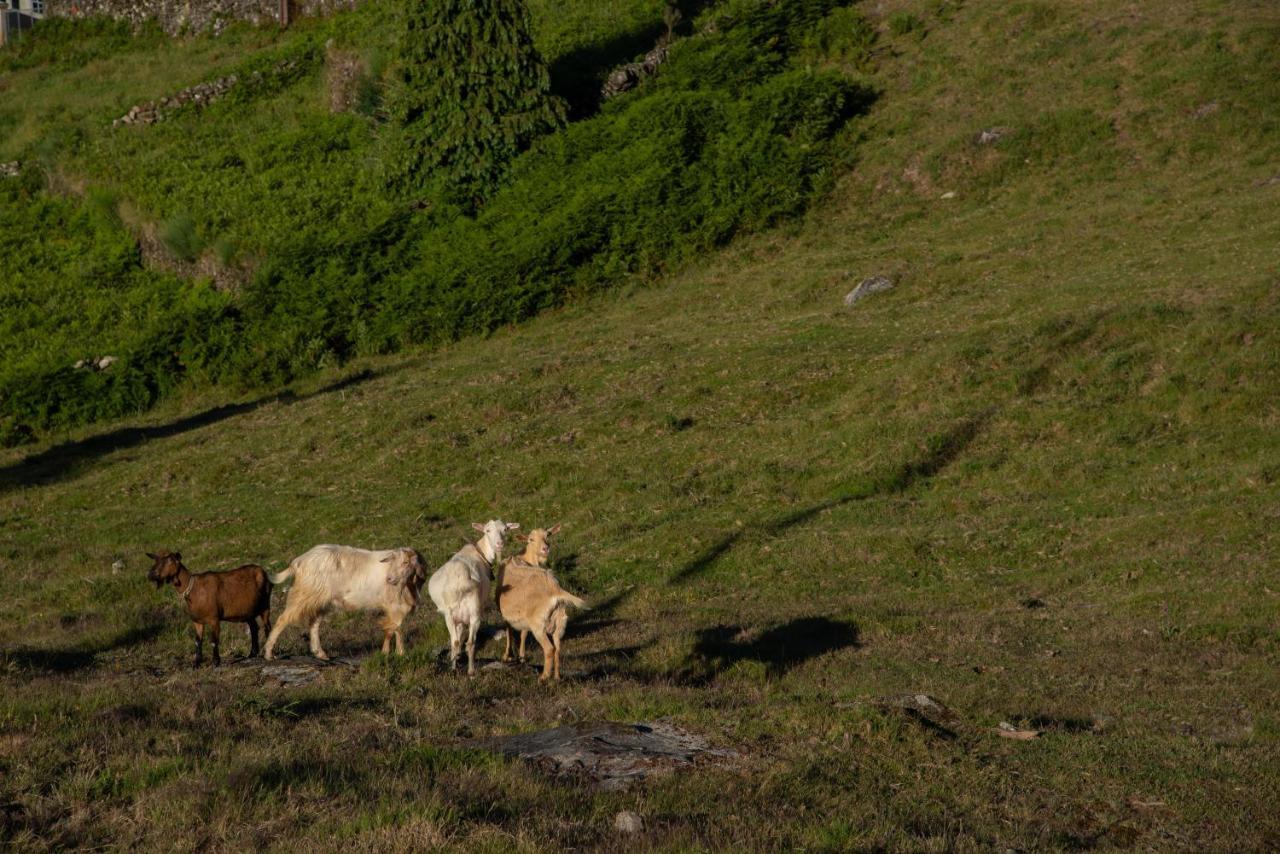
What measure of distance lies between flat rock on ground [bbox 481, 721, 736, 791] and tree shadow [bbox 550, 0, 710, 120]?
43547 millimetres

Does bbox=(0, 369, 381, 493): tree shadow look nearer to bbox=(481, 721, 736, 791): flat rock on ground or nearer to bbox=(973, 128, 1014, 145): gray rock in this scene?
bbox=(973, 128, 1014, 145): gray rock

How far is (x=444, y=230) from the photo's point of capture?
47781 millimetres

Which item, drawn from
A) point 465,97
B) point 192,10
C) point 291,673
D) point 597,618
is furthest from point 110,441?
point 192,10

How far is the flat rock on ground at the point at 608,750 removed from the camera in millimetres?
9969

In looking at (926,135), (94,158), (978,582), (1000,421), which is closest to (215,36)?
(94,158)

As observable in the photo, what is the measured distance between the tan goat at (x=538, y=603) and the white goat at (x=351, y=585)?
48.7 inches

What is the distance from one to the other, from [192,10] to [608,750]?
256 feet

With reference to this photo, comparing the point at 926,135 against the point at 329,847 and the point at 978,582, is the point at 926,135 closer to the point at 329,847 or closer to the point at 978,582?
the point at 978,582

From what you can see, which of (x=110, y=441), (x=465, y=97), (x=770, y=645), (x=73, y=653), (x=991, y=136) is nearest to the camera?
(x=770, y=645)

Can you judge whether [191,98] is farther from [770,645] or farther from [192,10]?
[770,645]

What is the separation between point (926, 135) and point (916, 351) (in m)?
20.4

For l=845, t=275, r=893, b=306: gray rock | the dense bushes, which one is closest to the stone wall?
the dense bushes

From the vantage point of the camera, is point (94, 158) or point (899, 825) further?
point (94, 158)

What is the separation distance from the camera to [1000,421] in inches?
1107
